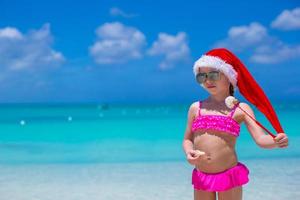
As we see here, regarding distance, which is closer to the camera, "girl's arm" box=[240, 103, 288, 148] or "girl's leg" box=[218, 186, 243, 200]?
"girl's arm" box=[240, 103, 288, 148]

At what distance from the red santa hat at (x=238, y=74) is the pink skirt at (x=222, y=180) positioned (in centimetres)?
38

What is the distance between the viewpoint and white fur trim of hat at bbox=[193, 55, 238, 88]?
3316 mm

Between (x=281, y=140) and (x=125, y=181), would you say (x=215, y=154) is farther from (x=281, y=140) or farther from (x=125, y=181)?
(x=125, y=181)

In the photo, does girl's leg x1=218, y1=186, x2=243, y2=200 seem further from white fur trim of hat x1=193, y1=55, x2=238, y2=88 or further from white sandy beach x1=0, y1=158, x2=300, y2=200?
white sandy beach x1=0, y1=158, x2=300, y2=200

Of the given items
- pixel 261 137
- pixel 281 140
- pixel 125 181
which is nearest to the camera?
pixel 281 140

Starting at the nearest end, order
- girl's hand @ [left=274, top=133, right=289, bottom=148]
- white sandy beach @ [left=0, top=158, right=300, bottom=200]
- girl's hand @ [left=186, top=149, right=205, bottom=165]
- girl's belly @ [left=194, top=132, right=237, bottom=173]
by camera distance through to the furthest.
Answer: girl's hand @ [left=274, top=133, right=289, bottom=148] → girl's hand @ [left=186, top=149, right=205, bottom=165] → girl's belly @ [left=194, top=132, right=237, bottom=173] → white sandy beach @ [left=0, top=158, right=300, bottom=200]

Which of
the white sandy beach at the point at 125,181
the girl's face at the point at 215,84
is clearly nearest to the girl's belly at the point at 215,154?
the girl's face at the point at 215,84

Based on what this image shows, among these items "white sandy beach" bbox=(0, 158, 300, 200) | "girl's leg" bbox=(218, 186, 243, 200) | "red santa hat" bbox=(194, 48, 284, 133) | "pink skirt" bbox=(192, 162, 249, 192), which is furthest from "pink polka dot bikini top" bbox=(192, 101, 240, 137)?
"white sandy beach" bbox=(0, 158, 300, 200)

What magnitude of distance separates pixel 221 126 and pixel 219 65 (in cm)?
37

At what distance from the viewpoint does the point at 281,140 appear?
3070mm

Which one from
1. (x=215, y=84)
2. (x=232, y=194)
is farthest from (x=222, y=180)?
(x=215, y=84)

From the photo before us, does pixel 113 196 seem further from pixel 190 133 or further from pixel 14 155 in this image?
pixel 14 155

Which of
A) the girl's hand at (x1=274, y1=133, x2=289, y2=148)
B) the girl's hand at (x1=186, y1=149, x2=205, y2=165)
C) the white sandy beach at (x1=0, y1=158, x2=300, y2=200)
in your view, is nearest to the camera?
the girl's hand at (x1=274, y1=133, x2=289, y2=148)

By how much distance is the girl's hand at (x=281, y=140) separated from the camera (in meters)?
3.07
